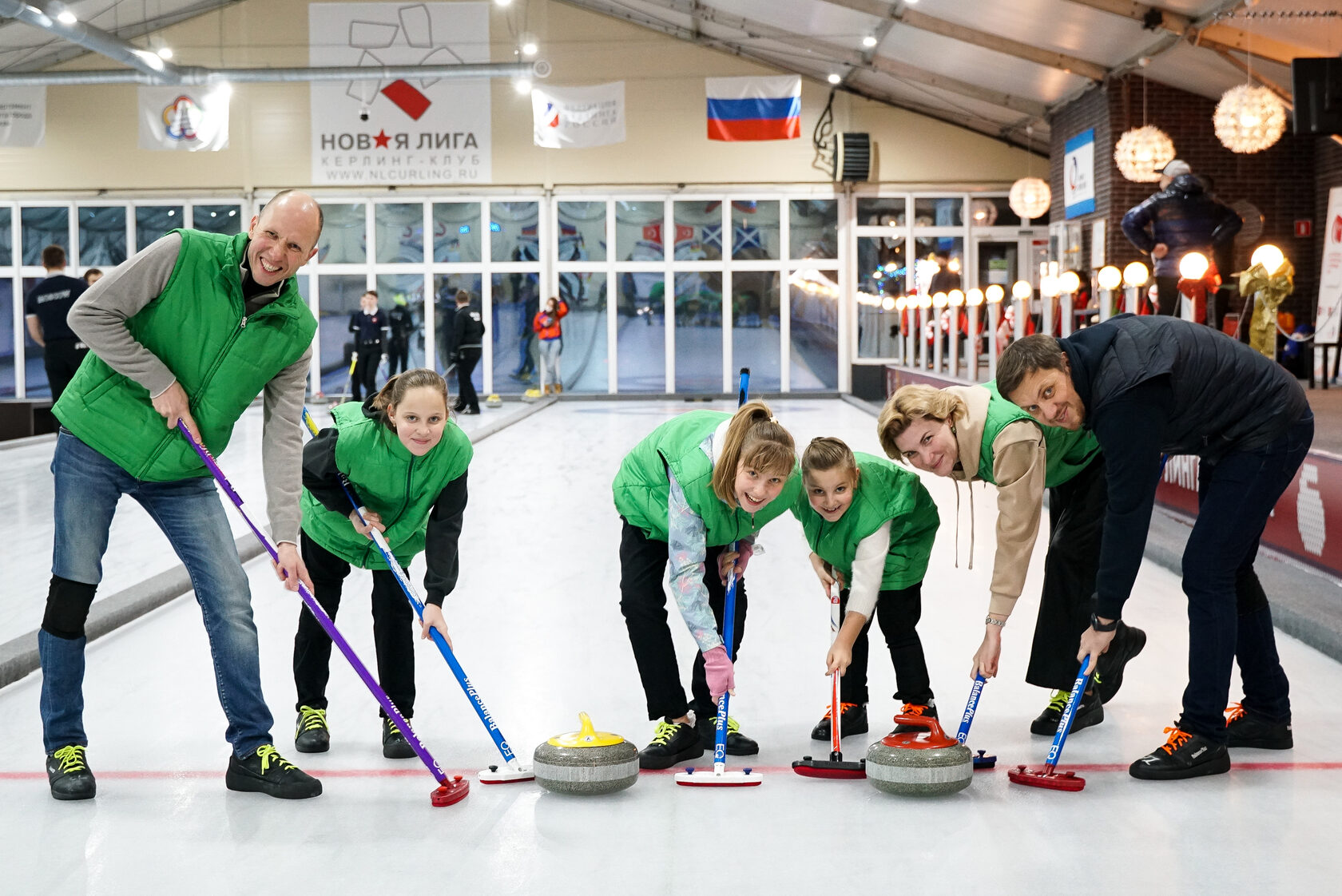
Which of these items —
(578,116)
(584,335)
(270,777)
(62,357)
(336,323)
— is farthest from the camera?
(336,323)

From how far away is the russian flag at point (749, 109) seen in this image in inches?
575

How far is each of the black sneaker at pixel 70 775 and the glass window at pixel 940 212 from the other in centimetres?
1653

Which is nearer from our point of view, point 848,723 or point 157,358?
point 157,358

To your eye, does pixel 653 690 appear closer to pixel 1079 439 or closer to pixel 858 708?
pixel 858 708

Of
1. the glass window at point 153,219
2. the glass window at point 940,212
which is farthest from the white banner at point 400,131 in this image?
the glass window at point 940,212

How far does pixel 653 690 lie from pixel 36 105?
15.0m

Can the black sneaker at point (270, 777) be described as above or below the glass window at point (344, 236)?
below

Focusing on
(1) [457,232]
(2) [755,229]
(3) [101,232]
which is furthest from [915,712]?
(3) [101,232]

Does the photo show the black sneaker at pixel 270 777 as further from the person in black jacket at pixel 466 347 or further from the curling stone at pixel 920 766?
the person in black jacket at pixel 466 347

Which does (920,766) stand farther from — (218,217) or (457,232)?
(218,217)

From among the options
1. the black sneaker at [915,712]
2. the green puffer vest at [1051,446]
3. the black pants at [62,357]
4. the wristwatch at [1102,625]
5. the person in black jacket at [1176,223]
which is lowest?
the black sneaker at [915,712]

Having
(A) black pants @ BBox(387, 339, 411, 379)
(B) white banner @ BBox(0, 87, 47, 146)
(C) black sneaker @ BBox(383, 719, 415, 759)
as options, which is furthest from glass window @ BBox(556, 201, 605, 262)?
(C) black sneaker @ BBox(383, 719, 415, 759)

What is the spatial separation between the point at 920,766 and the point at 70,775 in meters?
1.67

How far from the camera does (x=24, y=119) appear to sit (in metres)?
15.0
